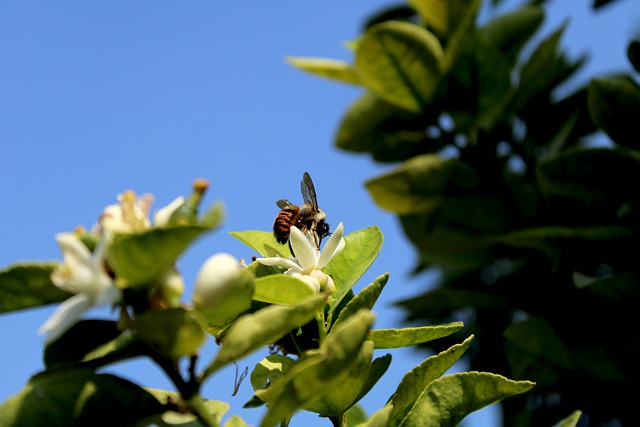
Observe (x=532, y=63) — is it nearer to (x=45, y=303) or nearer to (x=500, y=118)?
(x=500, y=118)

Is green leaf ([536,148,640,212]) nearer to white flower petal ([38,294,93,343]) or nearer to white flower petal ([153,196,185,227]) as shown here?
white flower petal ([153,196,185,227])

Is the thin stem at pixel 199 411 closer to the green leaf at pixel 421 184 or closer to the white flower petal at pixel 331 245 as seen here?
the white flower petal at pixel 331 245

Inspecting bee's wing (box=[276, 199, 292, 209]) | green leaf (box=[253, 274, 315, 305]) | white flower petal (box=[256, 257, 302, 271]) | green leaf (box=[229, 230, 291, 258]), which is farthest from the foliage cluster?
green leaf (box=[253, 274, 315, 305])

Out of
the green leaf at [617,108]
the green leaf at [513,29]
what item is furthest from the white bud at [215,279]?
the green leaf at [513,29]

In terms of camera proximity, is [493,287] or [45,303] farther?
[493,287]

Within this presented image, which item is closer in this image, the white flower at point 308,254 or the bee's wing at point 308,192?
the white flower at point 308,254

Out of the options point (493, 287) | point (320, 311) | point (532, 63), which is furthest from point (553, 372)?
point (320, 311)
